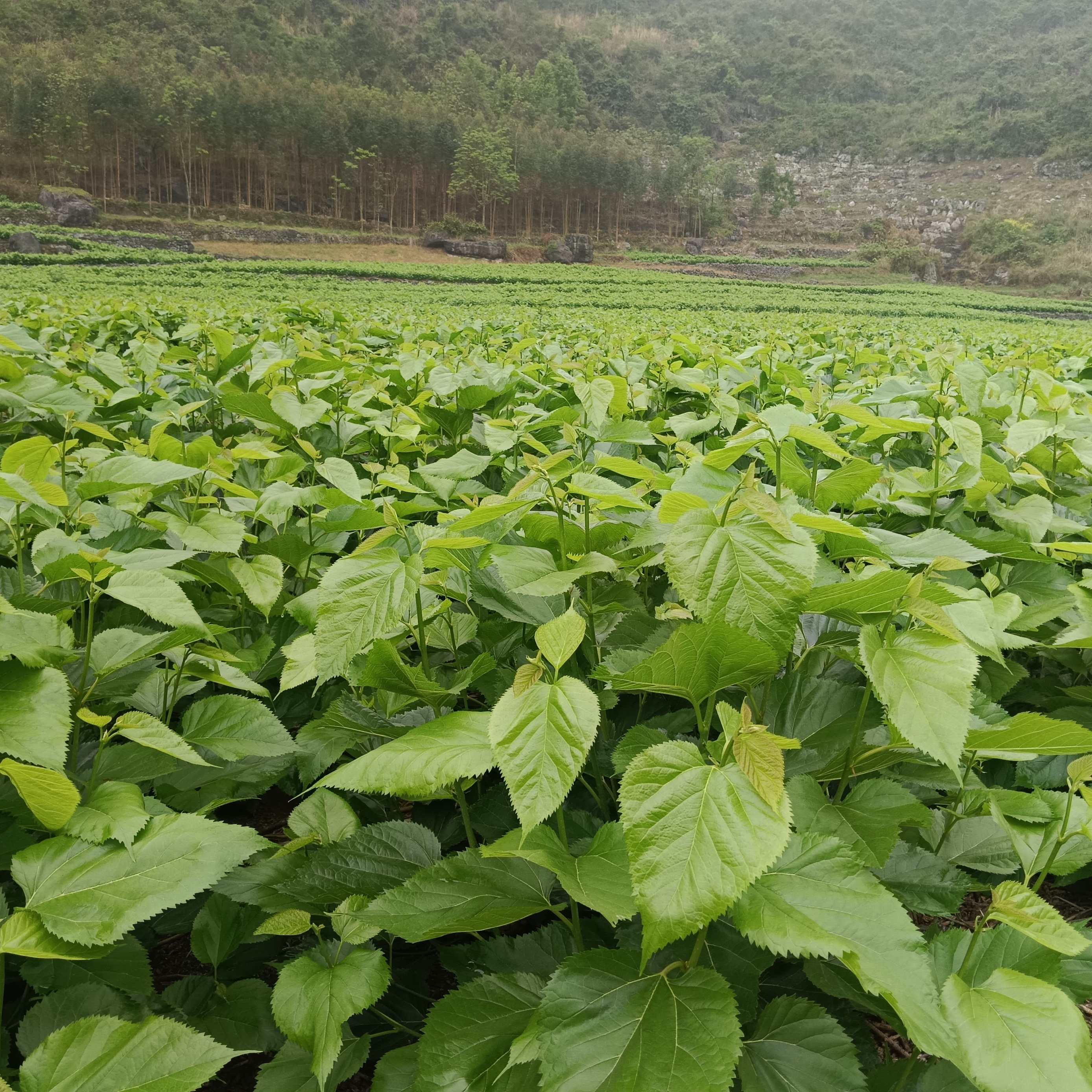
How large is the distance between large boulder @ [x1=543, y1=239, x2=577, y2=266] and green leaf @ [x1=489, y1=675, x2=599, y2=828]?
48.9m

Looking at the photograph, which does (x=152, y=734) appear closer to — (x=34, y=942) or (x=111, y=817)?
(x=111, y=817)

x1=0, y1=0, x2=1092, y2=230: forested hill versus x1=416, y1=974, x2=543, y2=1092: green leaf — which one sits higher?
x1=0, y1=0, x2=1092, y2=230: forested hill

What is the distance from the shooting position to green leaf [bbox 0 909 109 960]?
73 cm

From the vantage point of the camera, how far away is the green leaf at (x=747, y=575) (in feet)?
2.46

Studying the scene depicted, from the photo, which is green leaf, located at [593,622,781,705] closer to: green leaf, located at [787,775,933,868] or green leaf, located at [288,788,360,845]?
green leaf, located at [787,775,933,868]

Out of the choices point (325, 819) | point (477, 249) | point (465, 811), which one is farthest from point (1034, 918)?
point (477, 249)

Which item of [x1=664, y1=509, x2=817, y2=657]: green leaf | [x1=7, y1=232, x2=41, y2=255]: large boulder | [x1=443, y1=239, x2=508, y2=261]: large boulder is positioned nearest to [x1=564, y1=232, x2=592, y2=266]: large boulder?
[x1=443, y1=239, x2=508, y2=261]: large boulder

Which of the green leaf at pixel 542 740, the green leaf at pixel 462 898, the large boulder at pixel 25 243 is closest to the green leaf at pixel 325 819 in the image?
the green leaf at pixel 462 898

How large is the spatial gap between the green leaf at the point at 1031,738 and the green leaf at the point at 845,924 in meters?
0.21

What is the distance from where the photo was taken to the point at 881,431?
1.58 metres

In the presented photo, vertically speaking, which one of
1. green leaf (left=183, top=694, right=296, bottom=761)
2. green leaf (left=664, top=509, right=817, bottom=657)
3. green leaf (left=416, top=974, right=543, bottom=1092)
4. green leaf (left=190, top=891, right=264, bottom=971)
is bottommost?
green leaf (left=190, top=891, right=264, bottom=971)

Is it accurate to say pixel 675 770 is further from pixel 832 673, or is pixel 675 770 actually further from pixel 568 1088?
pixel 832 673

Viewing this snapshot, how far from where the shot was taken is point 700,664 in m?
0.82

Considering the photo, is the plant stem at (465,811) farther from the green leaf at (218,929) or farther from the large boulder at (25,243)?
the large boulder at (25,243)
